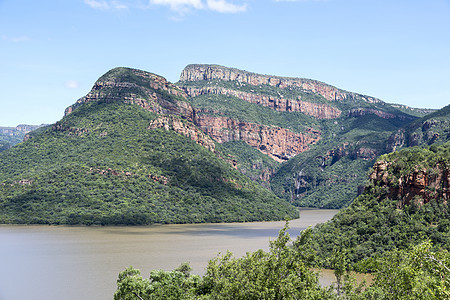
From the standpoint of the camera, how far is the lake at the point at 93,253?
6059cm

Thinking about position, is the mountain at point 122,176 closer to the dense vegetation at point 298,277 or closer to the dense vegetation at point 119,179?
the dense vegetation at point 119,179

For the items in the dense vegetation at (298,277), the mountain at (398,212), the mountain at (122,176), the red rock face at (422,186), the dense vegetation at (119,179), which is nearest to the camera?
the dense vegetation at (298,277)

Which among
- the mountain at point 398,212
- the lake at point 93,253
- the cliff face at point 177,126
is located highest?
the cliff face at point 177,126

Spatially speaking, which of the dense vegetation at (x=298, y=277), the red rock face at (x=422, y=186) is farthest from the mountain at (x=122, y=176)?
the dense vegetation at (x=298, y=277)

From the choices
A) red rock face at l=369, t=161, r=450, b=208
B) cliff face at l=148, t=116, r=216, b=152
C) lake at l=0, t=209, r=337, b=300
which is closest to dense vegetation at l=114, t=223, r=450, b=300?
lake at l=0, t=209, r=337, b=300

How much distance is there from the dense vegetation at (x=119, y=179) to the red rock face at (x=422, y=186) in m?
76.4

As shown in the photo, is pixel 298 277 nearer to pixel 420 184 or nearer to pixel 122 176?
pixel 420 184

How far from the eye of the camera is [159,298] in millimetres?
43531

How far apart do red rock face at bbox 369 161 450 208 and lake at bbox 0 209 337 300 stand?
1831cm

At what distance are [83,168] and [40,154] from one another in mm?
26042

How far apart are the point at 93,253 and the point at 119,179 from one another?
6477cm

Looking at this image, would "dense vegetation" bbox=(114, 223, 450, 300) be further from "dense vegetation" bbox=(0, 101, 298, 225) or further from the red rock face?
"dense vegetation" bbox=(0, 101, 298, 225)

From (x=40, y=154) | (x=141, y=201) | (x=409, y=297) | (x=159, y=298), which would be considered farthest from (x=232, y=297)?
(x=40, y=154)

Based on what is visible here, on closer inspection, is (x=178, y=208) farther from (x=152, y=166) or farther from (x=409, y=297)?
(x=409, y=297)
